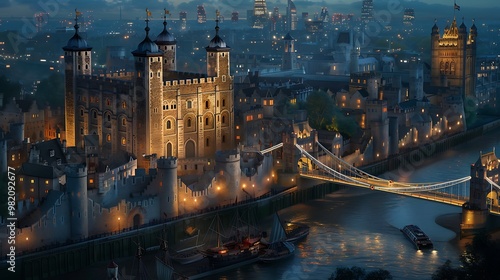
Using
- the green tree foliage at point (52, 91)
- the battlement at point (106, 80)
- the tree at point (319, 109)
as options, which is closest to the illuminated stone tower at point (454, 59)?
the tree at point (319, 109)

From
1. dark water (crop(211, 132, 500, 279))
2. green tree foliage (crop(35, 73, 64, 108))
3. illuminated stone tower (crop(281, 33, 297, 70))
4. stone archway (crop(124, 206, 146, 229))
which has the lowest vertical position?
dark water (crop(211, 132, 500, 279))

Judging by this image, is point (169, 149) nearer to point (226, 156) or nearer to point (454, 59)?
point (226, 156)

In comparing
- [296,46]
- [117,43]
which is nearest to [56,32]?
[117,43]

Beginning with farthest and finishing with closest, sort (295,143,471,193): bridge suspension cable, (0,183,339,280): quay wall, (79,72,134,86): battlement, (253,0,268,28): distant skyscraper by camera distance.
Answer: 1. (253,0,268,28): distant skyscraper
2. (79,72,134,86): battlement
3. (295,143,471,193): bridge suspension cable
4. (0,183,339,280): quay wall

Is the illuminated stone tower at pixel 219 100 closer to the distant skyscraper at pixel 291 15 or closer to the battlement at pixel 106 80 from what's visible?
the battlement at pixel 106 80

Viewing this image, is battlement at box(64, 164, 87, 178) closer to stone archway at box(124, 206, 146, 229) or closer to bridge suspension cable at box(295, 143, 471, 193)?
stone archway at box(124, 206, 146, 229)

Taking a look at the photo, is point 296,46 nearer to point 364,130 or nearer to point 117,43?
point 117,43

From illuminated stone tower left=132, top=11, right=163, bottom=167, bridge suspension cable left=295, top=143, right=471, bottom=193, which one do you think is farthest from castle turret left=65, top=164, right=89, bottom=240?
bridge suspension cable left=295, top=143, right=471, bottom=193
